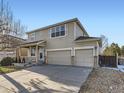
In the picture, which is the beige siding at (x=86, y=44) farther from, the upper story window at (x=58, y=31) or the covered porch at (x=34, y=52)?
the covered porch at (x=34, y=52)

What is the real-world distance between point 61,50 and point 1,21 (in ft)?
27.4

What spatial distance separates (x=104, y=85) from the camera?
8477 millimetres

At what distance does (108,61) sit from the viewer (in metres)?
16.2

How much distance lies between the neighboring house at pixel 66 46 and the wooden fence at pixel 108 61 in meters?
1.18

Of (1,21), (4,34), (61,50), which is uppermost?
(1,21)

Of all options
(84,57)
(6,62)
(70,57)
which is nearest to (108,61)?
(84,57)

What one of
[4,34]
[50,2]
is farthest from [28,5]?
[4,34]

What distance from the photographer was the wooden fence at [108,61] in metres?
15.8

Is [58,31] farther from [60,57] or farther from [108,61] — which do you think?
[108,61]

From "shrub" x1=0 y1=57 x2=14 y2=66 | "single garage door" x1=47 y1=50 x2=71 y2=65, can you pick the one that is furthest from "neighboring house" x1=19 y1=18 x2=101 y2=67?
"shrub" x1=0 y1=57 x2=14 y2=66

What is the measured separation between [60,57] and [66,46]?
6.11ft

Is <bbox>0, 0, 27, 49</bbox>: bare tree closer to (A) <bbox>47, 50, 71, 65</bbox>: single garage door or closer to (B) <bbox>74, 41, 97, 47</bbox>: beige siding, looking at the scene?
(A) <bbox>47, 50, 71, 65</bbox>: single garage door

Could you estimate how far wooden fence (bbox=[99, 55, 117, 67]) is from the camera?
15.8 metres

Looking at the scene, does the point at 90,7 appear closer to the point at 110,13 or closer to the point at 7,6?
the point at 110,13
